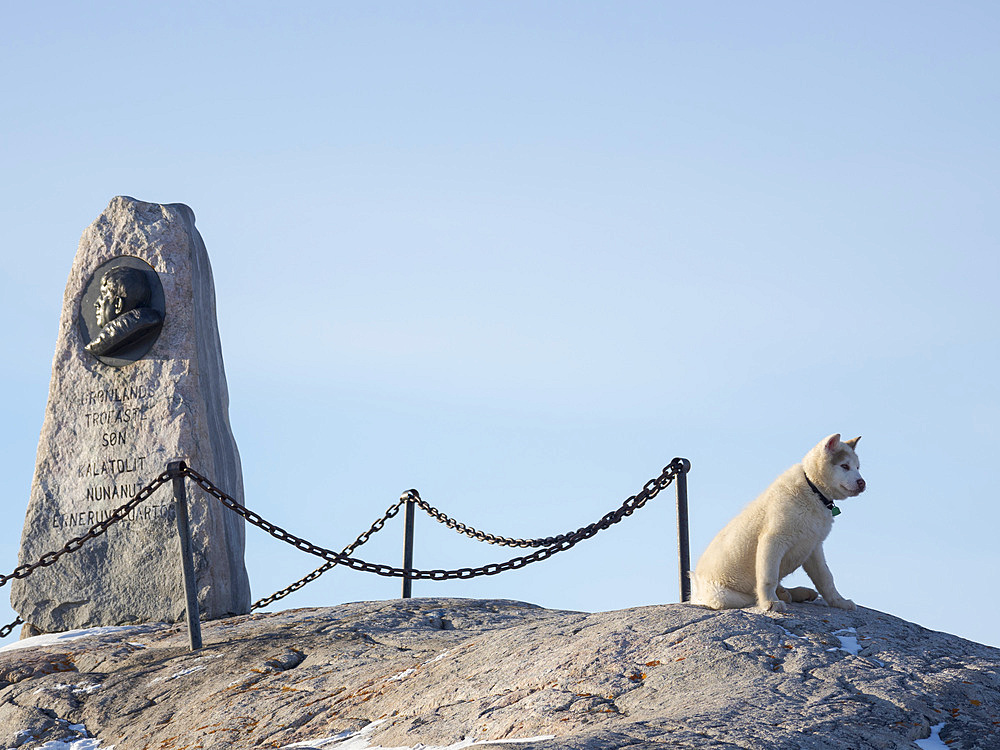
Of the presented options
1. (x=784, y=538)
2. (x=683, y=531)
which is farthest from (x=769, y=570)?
(x=683, y=531)

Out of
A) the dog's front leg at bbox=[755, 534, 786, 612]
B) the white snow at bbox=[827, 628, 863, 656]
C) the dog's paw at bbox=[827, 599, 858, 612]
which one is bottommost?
the white snow at bbox=[827, 628, 863, 656]

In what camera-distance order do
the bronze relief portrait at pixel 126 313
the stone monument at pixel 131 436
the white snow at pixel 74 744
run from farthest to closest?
the bronze relief portrait at pixel 126 313
the stone monument at pixel 131 436
the white snow at pixel 74 744

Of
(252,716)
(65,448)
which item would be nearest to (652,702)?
(252,716)

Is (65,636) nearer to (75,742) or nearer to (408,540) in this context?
(75,742)

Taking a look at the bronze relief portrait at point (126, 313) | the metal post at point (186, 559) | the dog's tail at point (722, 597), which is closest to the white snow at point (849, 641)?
the dog's tail at point (722, 597)

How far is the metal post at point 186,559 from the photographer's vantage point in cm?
837

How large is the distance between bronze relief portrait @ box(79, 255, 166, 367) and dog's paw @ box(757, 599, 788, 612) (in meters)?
6.37

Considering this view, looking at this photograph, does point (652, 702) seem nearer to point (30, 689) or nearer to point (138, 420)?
point (30, 689)

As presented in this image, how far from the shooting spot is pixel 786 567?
6.42 m

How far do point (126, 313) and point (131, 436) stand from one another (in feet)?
3.80

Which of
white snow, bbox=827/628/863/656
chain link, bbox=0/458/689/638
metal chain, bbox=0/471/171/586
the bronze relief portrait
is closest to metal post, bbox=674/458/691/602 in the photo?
chain link, bbox=0/458/689/638

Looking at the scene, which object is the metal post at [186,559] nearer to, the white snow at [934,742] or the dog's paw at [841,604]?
the dog's paw at [841,604]

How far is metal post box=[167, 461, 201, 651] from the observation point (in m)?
8.37

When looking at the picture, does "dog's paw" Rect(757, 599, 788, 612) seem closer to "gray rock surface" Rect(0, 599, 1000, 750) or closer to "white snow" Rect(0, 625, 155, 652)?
"gray rock surface" Rect(0, 599, 1000, 750)
